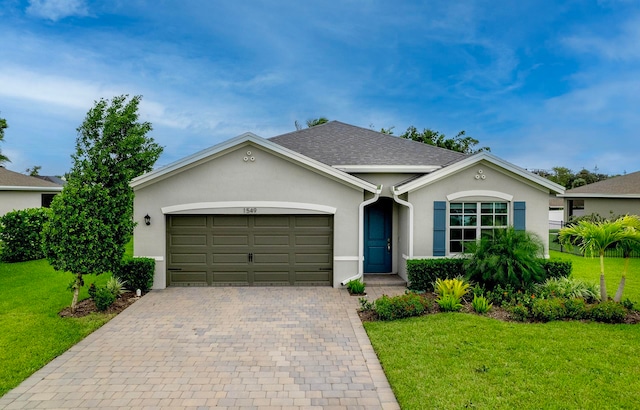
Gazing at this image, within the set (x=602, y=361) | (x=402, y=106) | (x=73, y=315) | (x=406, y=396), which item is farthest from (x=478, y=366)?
(x=402, y=106)

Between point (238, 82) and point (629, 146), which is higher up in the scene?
point (238, 82)

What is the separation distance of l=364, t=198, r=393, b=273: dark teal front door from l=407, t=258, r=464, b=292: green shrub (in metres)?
1.85

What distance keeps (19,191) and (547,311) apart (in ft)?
87.6

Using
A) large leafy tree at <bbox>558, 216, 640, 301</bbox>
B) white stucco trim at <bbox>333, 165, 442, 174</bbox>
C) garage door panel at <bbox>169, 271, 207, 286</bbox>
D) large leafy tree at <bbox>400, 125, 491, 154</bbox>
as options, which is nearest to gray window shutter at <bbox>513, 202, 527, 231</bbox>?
large leafy tree at <bbox>558, 216, 640, 301</bbox>

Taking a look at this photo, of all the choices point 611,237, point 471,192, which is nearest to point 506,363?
point 611,237

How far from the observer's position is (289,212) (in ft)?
35.3

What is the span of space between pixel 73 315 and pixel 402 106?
22.3 meters

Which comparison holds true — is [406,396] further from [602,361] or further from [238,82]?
[238,82]

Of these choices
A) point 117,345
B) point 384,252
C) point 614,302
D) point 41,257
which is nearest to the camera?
point 117,345

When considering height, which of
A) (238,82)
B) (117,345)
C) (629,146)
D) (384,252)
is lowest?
(117,345)

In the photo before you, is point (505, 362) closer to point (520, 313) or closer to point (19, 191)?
point (520, 313)

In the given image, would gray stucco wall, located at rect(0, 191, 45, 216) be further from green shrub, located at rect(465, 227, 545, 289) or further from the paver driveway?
green shrub, located at rect(465, 227, 545, 289)

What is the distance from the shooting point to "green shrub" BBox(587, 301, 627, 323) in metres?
7.59

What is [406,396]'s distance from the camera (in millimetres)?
4684
